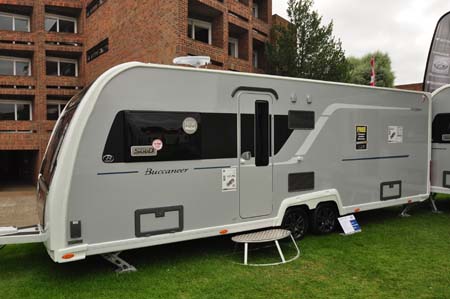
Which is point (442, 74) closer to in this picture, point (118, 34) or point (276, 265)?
point (276, 265)

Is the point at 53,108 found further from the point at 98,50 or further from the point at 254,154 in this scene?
the point at 254,154

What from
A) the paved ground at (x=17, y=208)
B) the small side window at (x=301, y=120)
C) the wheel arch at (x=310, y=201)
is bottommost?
the paved ground at (x=17, y=208)

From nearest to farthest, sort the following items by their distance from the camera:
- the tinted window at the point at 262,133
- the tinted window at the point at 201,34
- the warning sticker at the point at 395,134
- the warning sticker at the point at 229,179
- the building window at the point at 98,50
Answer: the warning sticker at the point at 229,179
the tinted window at the point at 262,133
the warning sticker at the point at 395,134
the tinted window at the point at 201,34
the building window at the point at 98,50

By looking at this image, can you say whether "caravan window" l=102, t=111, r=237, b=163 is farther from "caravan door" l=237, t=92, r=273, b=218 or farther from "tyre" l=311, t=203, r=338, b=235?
"tyre" l=311, t=203, r=338, b=235

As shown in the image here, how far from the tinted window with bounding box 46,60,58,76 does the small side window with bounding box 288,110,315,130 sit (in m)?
20.2

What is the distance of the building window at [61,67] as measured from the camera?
22.5m

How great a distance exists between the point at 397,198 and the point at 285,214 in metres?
2.93

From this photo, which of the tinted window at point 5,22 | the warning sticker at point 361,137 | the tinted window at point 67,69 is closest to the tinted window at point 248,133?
the warning sticker at point 361,137

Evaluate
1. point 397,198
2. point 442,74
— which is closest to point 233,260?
point 397,198

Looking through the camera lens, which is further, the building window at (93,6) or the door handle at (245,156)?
the building window at (93,6)

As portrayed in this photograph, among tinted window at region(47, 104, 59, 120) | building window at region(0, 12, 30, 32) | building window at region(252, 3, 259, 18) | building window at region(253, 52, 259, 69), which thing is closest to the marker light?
building window at region(253, 52, 259, 69)

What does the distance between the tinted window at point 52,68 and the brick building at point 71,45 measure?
0.13 feet

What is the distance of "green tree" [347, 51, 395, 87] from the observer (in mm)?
37062

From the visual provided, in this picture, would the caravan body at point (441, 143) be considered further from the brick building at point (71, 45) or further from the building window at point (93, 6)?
the building window at point (93, 6)
